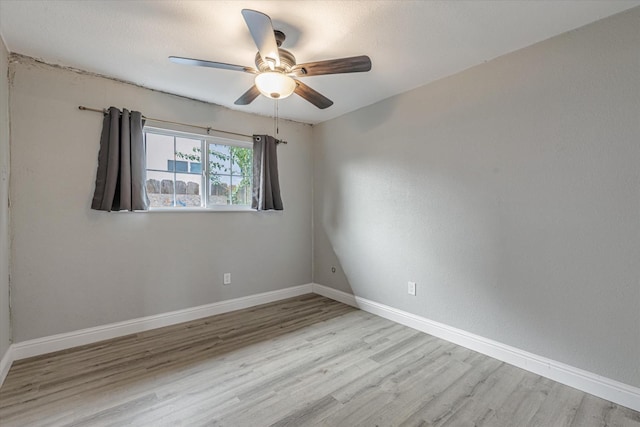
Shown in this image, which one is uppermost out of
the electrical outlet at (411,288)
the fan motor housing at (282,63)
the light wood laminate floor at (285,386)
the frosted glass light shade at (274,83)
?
the fan motor housing at (282,63)

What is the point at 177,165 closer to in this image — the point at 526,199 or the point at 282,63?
the point at 282,63

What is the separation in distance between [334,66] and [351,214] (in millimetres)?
1959

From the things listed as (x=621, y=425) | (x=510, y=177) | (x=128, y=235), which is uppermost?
(x=510, y=177)

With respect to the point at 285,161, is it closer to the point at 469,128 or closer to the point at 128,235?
the point at 128,235

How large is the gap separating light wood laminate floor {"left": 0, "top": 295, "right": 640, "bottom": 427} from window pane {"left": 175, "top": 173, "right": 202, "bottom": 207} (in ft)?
4.27

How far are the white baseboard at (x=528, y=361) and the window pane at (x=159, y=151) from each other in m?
2.70

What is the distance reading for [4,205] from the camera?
2.10 meters

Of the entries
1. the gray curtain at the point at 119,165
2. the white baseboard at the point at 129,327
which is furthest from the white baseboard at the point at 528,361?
the gray curtain at the point at 119,165

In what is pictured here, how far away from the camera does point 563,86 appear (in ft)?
6.38

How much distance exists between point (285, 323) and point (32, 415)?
72.7 inches

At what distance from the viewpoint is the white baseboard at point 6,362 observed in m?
1.97

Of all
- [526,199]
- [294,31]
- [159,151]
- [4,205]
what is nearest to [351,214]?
[526,199]

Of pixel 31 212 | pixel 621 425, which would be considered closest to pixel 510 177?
pixel 621 425

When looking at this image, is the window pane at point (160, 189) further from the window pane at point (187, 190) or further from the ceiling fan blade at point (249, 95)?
the ceiling fan blade at point (249, 95)
